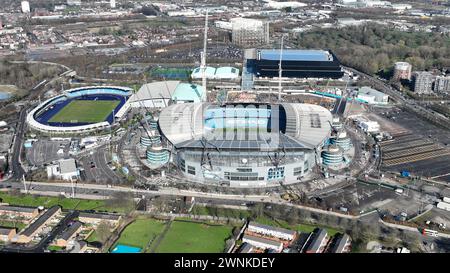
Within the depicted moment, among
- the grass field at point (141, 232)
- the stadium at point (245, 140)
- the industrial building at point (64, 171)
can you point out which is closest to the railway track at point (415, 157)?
the stadium at point (245, 140)

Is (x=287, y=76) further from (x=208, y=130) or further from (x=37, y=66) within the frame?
(x=37, y=66)

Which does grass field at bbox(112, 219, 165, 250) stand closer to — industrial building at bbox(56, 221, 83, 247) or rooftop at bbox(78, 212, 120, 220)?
rooftop at bbox(78, 212, 120, 220)

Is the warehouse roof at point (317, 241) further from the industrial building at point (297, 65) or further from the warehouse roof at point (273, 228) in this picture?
the industrial building at point (297, 65)

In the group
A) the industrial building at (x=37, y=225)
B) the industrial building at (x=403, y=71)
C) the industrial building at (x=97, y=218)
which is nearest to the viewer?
the industrial building at (x=37, y=225)

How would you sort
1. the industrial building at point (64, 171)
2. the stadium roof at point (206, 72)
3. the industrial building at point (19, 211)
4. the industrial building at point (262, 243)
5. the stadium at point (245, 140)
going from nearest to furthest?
the industrial building at point (262, 243), the industrial building at point (19, 211), the stadium at point (245, 140), the industrial building at point (64, 171), the stadium roof at point (206, 72)

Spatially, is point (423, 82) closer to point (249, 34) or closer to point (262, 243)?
point (249, 34)
